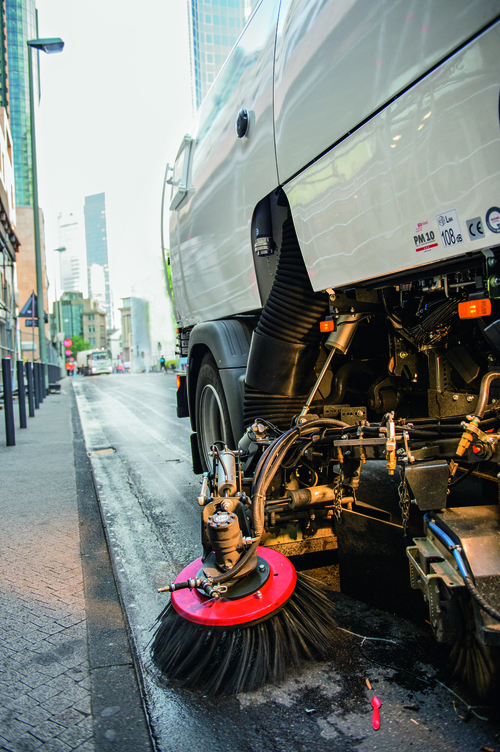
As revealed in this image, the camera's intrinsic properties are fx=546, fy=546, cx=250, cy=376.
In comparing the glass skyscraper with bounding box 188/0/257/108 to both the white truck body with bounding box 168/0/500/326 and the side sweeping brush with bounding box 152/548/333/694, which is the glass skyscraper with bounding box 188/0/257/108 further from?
the side sweeping brush with bounding box 152/548/333/694

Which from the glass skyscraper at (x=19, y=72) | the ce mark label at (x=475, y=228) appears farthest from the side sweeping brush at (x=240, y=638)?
the glass skyscraper at (x=19, y=72)

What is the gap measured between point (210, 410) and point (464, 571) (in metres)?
2.91

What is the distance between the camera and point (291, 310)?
2707mm

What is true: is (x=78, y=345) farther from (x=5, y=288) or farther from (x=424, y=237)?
(x=424, y=237)

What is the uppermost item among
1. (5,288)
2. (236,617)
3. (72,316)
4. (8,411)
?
(72,316)

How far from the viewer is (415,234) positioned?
1.82 metres

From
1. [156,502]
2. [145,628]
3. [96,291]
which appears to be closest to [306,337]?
[145,628]

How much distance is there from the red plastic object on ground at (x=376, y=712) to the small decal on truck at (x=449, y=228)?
1.55m

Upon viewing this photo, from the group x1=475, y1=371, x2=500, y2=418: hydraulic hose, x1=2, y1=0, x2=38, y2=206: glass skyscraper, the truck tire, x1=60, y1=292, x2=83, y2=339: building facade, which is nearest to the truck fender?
the truck tire

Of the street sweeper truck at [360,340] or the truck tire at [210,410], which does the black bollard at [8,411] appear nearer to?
the truck tire at [210,410]

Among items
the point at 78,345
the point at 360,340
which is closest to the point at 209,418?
the point at 360,340

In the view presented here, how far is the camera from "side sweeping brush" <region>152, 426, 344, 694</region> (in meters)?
1.94

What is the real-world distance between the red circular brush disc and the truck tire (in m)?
1.58

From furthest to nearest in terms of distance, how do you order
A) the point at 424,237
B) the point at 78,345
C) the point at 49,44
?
the point at 78,345 → the point at 49,44 → the point at 424,237
